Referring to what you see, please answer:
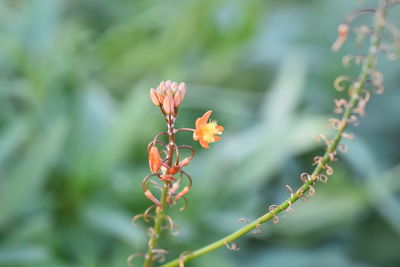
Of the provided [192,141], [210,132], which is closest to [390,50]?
[210,132]

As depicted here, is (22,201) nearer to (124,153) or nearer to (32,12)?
(124,153)

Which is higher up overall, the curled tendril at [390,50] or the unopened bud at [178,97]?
the curled tendril at [390,50]

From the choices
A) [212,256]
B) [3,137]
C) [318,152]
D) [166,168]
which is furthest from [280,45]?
[166,168]

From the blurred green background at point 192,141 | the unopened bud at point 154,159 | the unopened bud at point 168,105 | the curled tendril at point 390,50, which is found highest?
the blurred green background at point 192,141

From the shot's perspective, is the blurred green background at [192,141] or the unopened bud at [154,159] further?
the blurred green background at [192,141]

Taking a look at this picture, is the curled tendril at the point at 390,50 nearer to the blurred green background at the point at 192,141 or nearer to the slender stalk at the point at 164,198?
the slender stalk at the point at 164,198

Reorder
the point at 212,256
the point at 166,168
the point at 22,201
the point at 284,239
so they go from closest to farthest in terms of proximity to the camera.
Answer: the point at 166,168 → the point at 22,201 → the point at 212,256 → the point at 284,239

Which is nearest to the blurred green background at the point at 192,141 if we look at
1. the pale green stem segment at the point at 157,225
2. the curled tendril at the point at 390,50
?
the pale green stem segment at the point at 157,225
